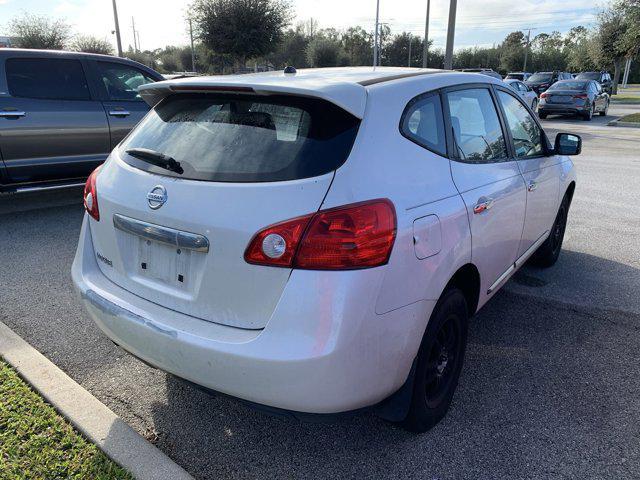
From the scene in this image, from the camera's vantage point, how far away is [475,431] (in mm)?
2633

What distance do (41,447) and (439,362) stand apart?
1.94 metres

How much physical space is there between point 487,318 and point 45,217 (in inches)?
212

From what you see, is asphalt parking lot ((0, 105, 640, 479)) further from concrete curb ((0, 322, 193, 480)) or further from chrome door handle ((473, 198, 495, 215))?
chrome door handle ((473, 198, 495, 215))

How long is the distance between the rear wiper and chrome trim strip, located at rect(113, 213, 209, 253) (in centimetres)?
27

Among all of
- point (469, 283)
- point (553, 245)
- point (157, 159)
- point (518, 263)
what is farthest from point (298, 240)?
point (553, 245)

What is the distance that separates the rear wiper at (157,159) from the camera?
2.31 meters

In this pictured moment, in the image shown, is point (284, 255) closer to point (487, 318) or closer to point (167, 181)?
point (167, 181)

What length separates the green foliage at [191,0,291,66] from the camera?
98.0 ft

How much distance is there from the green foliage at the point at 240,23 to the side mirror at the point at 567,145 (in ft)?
95.4

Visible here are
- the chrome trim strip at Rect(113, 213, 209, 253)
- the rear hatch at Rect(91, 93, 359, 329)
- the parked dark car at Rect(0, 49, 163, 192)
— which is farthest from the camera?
the parked dark car at Rect(0, 49, 163, 192)

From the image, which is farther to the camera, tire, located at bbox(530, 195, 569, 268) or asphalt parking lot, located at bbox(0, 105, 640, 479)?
tire, located at bbox(530, 195, 569, 268)

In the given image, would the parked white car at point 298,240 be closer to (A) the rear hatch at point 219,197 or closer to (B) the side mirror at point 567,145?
(A) the rear hatch at point 219,197

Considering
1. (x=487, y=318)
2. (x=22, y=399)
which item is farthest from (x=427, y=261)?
(x=22, y=399)

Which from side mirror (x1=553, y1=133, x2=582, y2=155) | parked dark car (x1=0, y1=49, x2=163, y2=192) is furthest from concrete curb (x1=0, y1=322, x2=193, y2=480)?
parked dark car (x1=0, y1=49, x2=163, y2=192)
